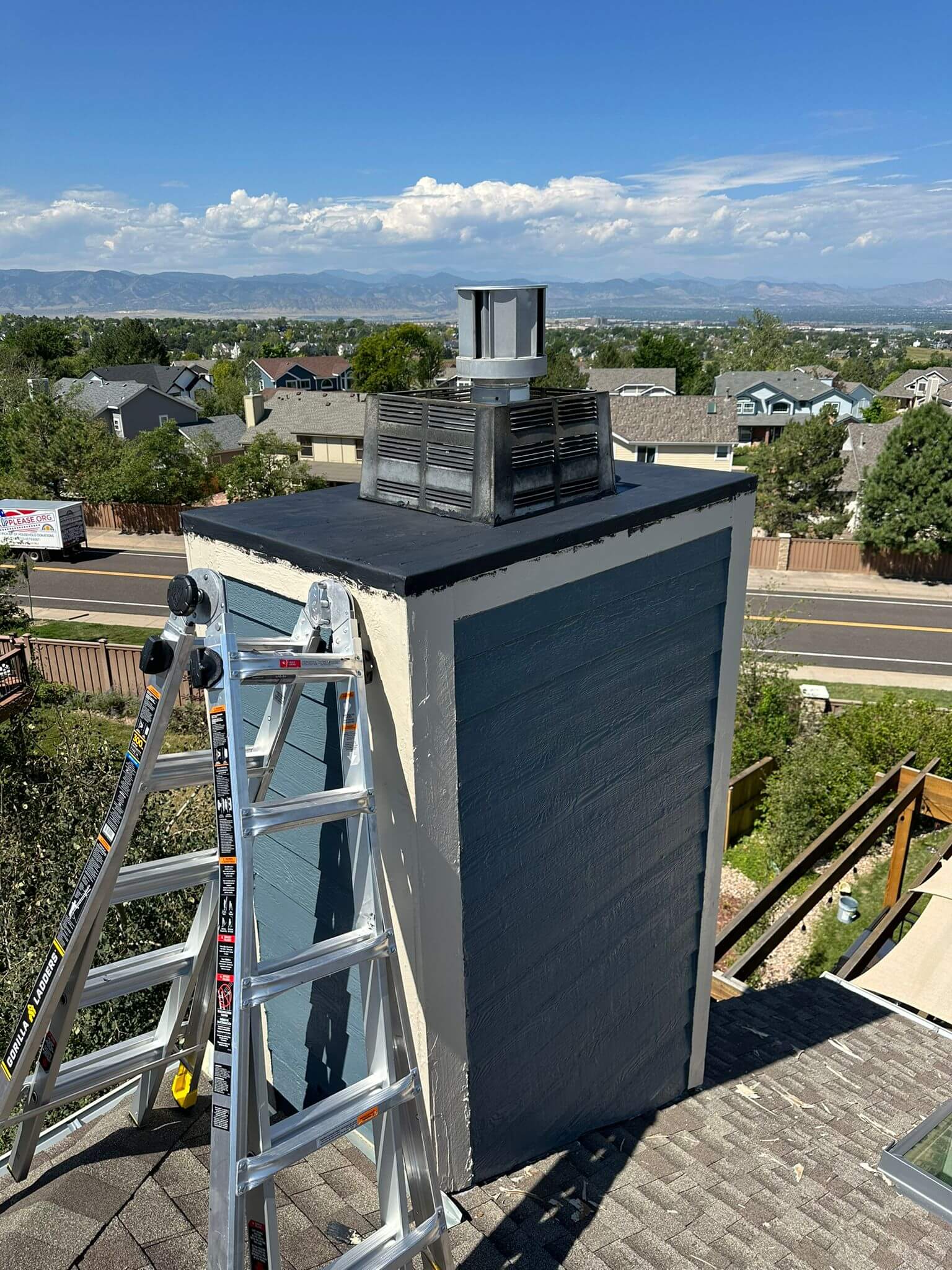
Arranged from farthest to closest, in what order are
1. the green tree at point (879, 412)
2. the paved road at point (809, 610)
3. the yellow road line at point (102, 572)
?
the green tree at point (879, 412), the yellow road line at point (102, 572), the paved road at point (809, 610)

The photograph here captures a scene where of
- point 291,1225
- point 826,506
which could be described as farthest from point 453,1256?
point 826,506

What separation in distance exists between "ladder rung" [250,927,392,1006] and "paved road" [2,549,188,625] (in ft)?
80.1

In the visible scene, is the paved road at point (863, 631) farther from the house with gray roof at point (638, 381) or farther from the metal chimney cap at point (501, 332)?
the house with gray roof at point (638, 381)

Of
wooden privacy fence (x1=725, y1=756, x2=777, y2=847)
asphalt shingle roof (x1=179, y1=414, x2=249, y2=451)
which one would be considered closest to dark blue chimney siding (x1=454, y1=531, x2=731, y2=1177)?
wooden privacy fence (x1=725, y1=756, x2=777, y2=847)

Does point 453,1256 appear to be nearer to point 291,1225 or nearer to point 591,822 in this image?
point 291,1225

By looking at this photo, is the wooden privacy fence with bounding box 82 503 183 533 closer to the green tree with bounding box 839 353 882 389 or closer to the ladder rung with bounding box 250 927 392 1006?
the ladder rung with bounding box 250 927 392 1006

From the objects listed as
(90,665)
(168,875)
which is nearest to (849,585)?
(90,665)

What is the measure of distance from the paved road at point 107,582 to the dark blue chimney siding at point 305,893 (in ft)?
75.8

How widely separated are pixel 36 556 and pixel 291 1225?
1314 inches

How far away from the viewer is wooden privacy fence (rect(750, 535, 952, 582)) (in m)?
30.2

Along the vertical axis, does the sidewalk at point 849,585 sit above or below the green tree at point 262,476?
below

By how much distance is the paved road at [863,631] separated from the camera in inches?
896

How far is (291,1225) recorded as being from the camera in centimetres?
374

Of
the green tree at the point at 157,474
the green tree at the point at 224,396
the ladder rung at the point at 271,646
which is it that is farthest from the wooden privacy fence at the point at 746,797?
the green tree at the point at 224,396
